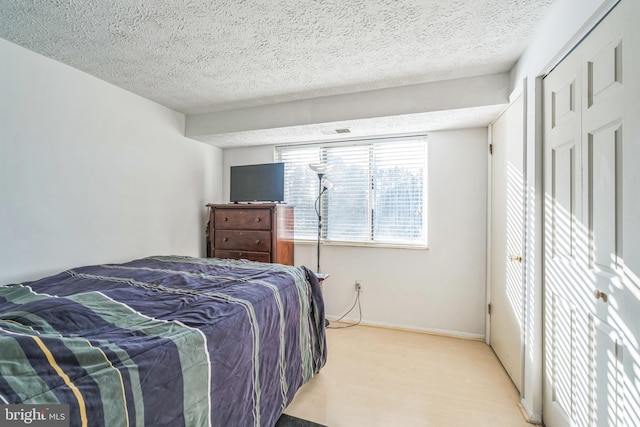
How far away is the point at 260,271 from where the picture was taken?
198 cm

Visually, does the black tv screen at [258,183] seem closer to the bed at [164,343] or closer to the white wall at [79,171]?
the white wall at [79,171]

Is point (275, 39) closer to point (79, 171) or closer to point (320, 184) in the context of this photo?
point (320, 184)

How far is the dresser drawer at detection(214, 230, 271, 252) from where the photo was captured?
118 inches

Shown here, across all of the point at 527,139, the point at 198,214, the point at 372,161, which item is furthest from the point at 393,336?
the point at 198,214

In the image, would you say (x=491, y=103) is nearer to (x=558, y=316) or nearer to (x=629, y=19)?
(x=629, y=19)

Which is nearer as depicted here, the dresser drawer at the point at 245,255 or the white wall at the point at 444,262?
the white wall at the point at 444,262

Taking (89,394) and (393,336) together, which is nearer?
(89,394)

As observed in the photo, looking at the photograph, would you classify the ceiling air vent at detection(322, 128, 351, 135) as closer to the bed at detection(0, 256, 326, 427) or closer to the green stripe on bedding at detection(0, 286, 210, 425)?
the bed at detection(0, 256, 326, 427)

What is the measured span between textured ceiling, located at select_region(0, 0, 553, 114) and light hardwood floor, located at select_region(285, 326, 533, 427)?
2363mm

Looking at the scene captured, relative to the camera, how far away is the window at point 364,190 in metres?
3.08

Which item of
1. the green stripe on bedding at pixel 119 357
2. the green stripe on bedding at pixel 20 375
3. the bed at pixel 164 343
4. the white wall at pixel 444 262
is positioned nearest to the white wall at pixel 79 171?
the bed at pixel 164 343

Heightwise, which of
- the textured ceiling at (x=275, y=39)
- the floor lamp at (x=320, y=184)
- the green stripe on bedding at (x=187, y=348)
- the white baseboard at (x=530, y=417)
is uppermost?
the textured ceiling at (x=275, y=39)

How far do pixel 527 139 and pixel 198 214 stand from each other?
3296 millimetres

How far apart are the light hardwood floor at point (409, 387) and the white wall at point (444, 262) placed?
0.30 metres
